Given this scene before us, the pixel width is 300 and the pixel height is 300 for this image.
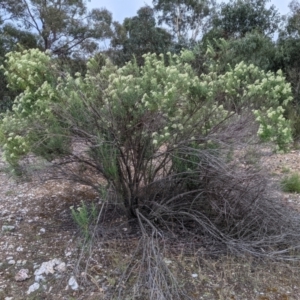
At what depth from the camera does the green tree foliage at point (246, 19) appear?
1348 centimetres

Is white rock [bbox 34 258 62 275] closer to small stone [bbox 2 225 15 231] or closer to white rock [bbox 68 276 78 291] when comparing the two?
white rock [bbox 68 276 78 291]

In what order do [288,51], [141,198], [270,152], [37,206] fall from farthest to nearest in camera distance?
1. [288,51]
2. [37,206]
3. [141,198]
4. [270,152]

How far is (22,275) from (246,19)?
12351 millimetres

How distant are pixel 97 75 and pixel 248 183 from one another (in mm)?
1562

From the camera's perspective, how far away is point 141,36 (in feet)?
56.6

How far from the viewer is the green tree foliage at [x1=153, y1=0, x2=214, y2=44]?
65.1ft

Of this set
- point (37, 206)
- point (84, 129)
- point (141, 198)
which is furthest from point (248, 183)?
point (37, 206)

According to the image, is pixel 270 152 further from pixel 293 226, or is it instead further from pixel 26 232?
pixel 26 232

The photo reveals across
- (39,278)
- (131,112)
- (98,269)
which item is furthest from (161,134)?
(39,278)

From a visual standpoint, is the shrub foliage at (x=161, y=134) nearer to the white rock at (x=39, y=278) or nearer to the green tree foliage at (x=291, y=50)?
the white rock at (x=39, y=278)

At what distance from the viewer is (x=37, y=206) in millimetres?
4344

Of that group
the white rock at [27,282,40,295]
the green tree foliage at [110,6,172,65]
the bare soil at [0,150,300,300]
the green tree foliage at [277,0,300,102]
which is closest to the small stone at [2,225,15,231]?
the bare soil at [0,150,300,300]

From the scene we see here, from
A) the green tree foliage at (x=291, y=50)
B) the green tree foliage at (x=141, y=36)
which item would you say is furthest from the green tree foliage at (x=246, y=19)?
the green tree foliage at (x=141, y=36)

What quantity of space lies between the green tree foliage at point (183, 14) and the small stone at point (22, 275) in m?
17.5
